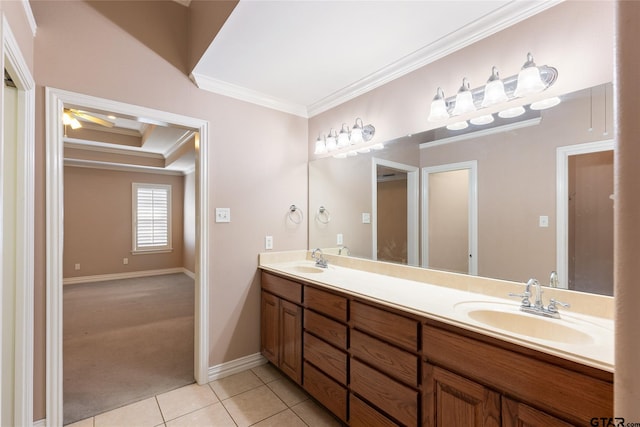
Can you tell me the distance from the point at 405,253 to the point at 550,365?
115 centimetres

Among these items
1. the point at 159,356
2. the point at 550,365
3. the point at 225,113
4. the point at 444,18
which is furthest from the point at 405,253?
the point at 159,356

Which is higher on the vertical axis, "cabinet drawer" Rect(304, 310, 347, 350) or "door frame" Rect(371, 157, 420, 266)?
"door frame" Rect(371, 157, 420, 266)

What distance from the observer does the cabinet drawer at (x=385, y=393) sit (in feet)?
4.20

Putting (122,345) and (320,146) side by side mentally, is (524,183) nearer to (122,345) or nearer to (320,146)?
(320,146)

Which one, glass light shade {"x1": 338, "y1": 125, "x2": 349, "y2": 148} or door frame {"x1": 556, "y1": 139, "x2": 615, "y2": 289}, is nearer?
door frame {"x1": 556, "y1": 139, "x2": 615, "y2": 289}

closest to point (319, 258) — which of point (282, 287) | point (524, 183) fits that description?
point (282, 287)

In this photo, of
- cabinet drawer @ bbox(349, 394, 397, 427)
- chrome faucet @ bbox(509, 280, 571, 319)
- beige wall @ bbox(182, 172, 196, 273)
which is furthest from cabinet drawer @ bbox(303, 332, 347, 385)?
beige wall @ bbox(182, 172, 196, 273)

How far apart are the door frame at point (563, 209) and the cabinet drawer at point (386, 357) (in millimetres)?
823

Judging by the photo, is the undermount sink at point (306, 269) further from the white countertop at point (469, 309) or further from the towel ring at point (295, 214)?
the towel ring at point (295, 214)

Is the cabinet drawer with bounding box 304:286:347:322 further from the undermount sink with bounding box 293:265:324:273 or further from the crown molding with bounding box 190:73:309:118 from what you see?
the crown molding with bounding box 190:73:309:118

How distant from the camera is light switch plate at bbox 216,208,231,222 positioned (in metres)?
2.29

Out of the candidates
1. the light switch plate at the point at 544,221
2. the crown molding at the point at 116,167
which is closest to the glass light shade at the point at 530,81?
the light switch plate at the point at 544,221

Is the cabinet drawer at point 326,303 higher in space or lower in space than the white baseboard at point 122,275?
higher

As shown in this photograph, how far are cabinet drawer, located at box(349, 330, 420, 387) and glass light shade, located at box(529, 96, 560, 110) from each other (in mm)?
1382
